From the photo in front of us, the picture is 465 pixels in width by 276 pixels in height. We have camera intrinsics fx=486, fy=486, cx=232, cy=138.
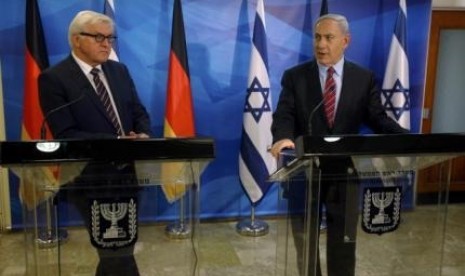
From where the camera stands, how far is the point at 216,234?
12.4 ft

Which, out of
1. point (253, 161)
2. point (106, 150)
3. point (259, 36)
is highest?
point (259, 36)

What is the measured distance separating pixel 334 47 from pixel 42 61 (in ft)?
6.98

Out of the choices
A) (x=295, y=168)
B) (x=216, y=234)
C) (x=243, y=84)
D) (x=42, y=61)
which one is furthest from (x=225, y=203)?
(x=295, y=168)

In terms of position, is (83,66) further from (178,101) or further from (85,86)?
(178,101)

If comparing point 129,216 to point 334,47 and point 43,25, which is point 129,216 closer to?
point 334,47

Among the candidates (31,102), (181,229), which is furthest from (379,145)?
(31,102)

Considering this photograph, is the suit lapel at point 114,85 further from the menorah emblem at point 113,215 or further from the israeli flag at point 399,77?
the israeli flag at point 399,77

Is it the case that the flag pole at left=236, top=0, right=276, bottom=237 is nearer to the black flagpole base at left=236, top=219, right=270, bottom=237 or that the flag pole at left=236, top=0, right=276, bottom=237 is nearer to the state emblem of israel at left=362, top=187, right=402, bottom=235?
the black flagpole base at left=236, top=219, right=270, bottom=237

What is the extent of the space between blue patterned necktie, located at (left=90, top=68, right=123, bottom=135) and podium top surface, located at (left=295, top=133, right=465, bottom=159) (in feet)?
3.14

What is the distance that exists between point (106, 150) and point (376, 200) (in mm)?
906

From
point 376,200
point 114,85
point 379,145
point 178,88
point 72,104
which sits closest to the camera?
point 379,145

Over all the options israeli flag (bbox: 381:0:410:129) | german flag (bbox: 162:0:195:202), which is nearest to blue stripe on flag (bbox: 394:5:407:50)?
israeli flag (bbox: 381:0:410:129)

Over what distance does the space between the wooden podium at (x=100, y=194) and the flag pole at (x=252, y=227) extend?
7.10 ft

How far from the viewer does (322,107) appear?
225cm
